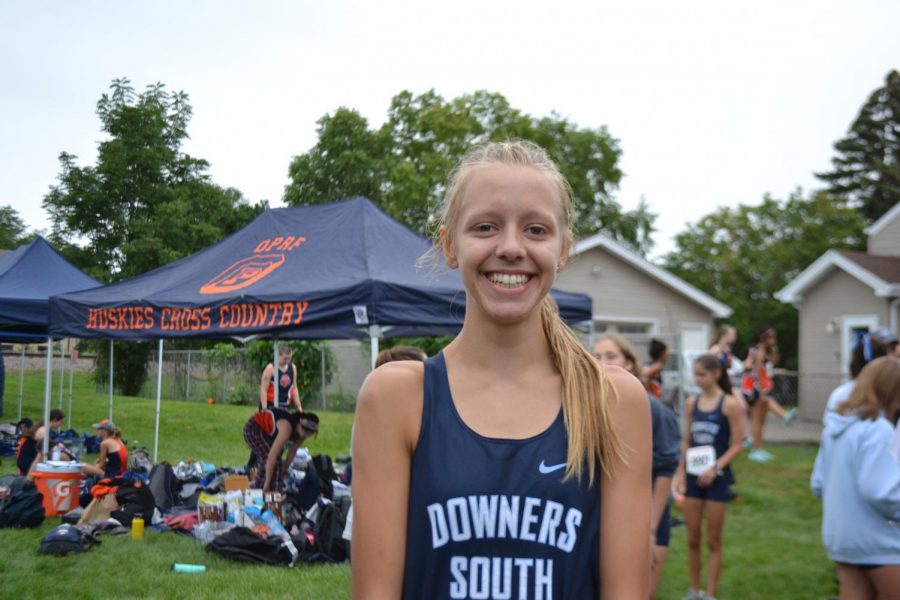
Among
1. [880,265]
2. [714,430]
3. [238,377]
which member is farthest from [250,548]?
[880,265]

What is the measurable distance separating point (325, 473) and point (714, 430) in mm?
4185

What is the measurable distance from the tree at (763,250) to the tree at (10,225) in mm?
34522

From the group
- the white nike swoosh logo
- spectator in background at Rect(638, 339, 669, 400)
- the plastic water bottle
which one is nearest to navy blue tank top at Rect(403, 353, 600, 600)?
the white nike swoosh logo

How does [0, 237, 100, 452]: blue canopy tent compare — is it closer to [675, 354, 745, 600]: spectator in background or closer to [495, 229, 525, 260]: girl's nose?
[675, 354, 745, 600]: spectator in background

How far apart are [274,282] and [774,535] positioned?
5941 millimetres

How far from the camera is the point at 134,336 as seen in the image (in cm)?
804

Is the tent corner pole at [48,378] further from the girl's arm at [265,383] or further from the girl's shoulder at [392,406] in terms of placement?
the girl's shoulder at [392,406]

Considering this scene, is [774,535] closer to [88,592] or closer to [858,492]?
[858,492]

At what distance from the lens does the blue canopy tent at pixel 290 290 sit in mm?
7188

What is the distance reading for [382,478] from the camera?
1433mm

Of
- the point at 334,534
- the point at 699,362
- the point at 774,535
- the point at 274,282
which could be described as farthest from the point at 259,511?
the point at 774,535

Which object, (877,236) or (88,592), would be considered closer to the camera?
(88,592)

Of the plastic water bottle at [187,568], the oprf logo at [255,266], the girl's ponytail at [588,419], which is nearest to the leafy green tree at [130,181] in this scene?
the oprf logo at [255,266]

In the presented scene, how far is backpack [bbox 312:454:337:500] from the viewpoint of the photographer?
8508 millimetres
